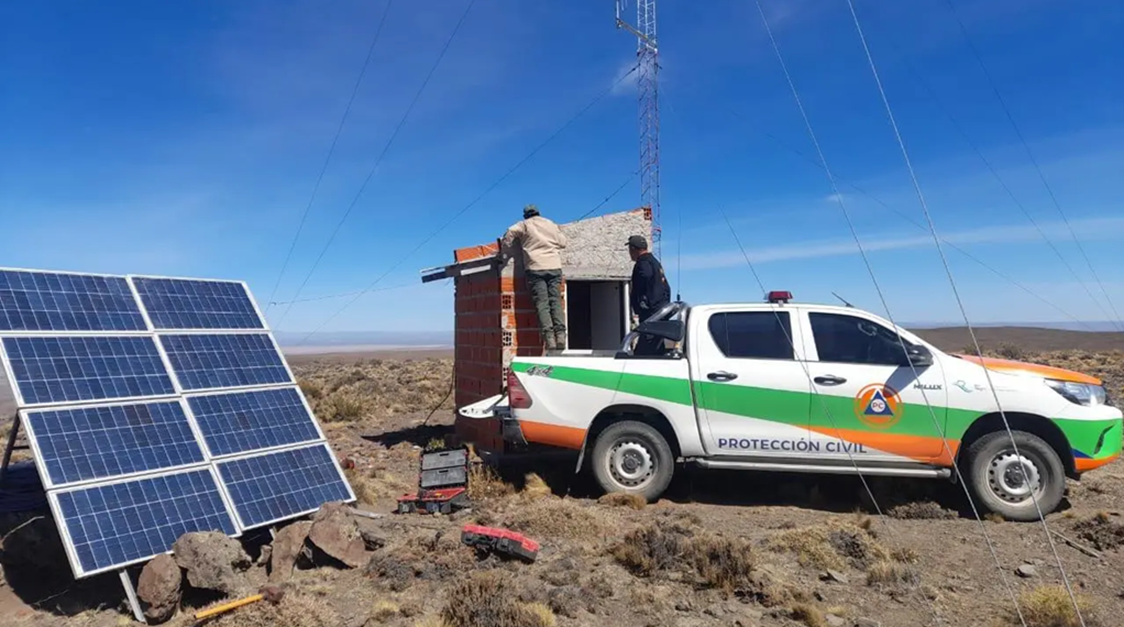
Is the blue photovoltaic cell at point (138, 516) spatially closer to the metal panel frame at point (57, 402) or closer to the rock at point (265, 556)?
the rock at point (265, 556)

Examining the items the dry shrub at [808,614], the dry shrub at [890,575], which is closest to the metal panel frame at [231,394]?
Answer: the dry shrub at [808,614]

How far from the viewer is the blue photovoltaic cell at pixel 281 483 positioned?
6.32m

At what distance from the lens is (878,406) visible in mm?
7215

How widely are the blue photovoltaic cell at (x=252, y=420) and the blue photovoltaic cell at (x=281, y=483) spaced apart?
0.49 ft

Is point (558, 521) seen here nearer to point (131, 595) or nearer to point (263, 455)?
point (263, 455)

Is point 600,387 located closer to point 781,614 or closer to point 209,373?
point 781,614

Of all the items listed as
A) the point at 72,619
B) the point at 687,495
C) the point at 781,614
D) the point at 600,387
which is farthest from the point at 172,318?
the point at 781,614

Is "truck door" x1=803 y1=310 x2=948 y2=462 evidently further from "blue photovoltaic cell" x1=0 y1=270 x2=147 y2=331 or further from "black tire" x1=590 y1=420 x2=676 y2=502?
"blue photovoltaic cell" x1=0 y1=270 x2=147 y2=331

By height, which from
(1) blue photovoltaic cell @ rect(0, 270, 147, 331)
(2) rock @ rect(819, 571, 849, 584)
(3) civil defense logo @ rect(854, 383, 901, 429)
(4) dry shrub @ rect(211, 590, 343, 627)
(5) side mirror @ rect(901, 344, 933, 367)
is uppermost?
(1) blue photovoltaic cell @ rect(0, 270, 147, 331)

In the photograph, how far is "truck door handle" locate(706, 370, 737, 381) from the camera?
757cm

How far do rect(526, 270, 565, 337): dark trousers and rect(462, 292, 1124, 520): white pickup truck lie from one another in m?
1.40

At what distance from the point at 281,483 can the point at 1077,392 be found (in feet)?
24.3

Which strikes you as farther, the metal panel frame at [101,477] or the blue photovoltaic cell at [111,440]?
the blue photovoltaic cell at [111,440]

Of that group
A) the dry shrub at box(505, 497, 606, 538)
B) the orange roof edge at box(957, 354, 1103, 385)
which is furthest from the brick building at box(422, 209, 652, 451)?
the orange roof edge at box(957, 354, 1103, 385)
